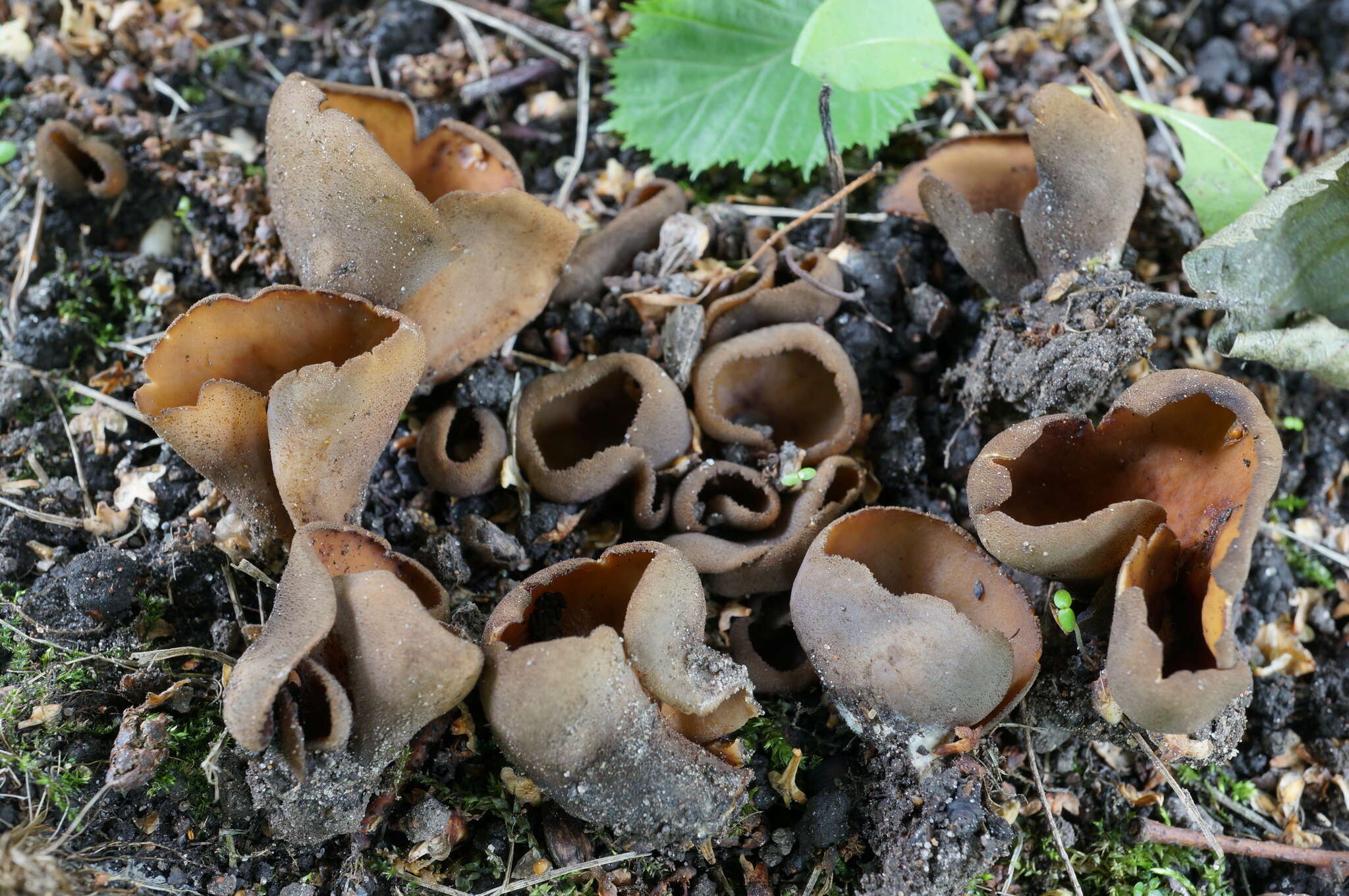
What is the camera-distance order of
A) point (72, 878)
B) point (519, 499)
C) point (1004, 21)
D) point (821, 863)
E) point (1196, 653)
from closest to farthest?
point (72, 878) < point (1196, 653) < point (821, 863) < point (519, 499) < point (1004, 21)

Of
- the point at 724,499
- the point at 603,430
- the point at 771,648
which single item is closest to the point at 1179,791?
the point at 771,648

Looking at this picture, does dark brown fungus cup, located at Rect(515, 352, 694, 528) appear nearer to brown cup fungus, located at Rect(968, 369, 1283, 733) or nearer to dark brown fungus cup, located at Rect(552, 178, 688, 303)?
dark brown fungus cup, located at Rect(552, 178, 688, 303)

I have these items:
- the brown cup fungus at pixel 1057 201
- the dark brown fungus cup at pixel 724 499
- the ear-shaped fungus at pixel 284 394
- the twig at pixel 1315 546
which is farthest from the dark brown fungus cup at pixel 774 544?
the twig at pixel 1315 546

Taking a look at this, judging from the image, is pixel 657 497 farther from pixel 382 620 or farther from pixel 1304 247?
pixel 1304 247

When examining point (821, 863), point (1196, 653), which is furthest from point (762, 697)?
point (1196, 653)

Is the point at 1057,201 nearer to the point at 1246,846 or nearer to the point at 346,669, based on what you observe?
the point at 1246,846

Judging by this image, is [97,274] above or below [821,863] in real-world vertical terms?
above
